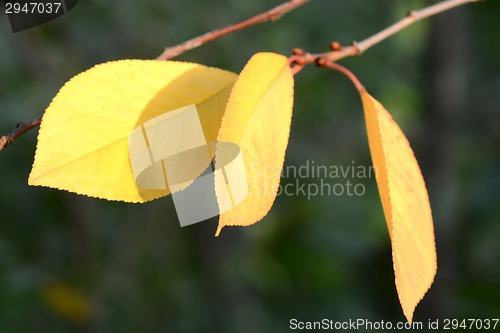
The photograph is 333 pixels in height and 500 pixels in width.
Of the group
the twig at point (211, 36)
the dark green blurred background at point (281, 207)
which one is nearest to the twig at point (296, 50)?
the twig at point (211, 36)

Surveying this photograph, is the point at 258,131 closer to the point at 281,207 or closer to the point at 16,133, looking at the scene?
the point at 16,133

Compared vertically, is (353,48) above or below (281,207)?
above

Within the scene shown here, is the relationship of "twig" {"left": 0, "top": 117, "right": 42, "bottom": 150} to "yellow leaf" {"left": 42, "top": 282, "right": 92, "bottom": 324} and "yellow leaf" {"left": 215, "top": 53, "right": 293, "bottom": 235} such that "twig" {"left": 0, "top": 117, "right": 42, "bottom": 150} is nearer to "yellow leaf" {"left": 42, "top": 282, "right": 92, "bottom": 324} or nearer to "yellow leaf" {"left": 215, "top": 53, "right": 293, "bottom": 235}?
"yellow leaf" {"left": 215, "top": 53, "right": 293, "bottom": 235}

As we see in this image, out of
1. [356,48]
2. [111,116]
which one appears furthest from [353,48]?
[111,116]

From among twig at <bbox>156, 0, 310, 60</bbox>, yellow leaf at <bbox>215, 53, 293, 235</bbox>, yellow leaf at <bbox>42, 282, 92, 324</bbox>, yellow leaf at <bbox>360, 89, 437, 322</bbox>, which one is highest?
twig at <bbox>156, 0, 310, 60</bbox>

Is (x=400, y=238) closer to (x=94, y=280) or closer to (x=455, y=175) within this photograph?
(x=94, y=280)

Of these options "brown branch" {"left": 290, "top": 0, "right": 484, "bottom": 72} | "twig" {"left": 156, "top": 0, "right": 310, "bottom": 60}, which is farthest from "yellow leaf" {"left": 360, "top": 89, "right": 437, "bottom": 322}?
"twig" {"left": 156, "top": 0, "right": 310, "bottom": 60}
